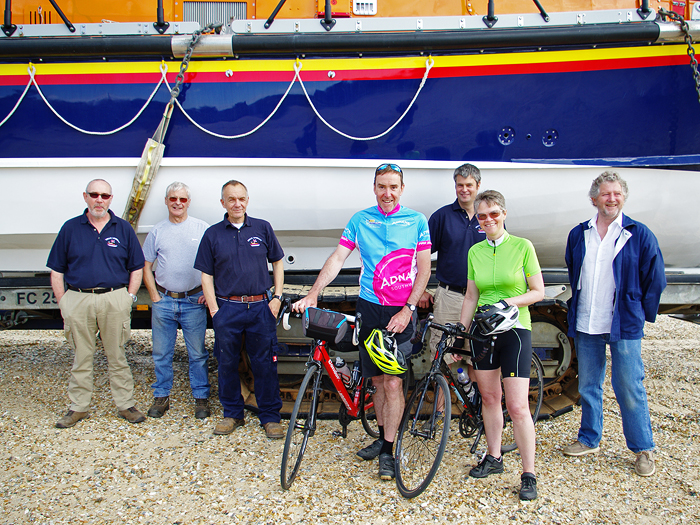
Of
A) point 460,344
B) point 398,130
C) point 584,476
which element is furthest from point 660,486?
point 398,130

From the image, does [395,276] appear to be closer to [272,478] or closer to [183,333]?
[272,478]

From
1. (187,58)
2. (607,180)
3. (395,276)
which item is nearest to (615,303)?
(607,180)

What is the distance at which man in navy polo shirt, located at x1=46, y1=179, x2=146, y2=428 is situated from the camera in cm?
319

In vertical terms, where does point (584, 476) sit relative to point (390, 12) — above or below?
below

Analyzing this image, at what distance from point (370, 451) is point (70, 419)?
2.02m

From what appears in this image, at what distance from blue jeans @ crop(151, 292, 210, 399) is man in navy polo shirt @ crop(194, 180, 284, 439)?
1.10 feet

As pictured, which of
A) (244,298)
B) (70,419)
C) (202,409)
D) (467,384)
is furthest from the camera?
(202,409)

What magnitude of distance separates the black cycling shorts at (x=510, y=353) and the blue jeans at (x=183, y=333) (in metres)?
1.91

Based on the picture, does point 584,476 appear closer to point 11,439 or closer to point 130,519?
point 130,519

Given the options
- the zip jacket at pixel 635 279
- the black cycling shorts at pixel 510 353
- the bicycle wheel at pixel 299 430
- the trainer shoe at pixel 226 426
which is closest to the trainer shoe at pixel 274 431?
the trainer shoe at pixel 226 426

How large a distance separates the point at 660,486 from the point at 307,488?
1.86 m

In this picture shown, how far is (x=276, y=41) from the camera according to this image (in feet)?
10.4

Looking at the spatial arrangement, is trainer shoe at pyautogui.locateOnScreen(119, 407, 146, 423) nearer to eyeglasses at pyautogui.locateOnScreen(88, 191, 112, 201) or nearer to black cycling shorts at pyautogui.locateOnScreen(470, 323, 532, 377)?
eyeglasses at pyautogui.locateOnScreen(88, 191, 112, 201)

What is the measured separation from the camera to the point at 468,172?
9.93ft
